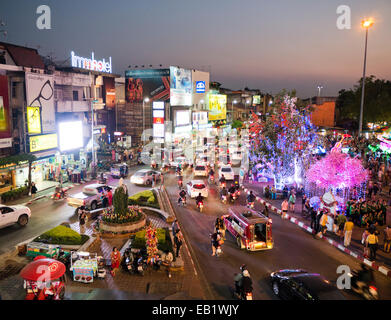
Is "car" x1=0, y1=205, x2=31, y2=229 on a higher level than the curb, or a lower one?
higher

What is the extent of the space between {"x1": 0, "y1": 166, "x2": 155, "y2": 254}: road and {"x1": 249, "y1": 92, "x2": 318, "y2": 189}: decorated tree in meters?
15.0

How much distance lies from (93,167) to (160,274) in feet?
69.0

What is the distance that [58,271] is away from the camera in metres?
9.55

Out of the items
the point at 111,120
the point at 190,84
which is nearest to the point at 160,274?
the point at 111,120

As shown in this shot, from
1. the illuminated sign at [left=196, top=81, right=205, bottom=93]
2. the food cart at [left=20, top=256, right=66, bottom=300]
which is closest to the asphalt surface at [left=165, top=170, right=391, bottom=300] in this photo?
the food cart at [left=20, top=256, right=66, bottom=300]

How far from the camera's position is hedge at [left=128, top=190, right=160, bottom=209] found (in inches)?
807

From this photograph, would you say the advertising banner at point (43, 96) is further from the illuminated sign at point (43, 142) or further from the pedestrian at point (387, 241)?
the pedestrian at point (387, 241)

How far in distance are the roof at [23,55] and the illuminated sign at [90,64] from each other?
6.37 metres

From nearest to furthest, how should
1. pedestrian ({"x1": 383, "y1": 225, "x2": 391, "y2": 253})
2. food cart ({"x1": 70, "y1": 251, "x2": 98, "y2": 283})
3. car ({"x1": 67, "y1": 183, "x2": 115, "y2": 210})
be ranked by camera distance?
1. food cart ({"x1": 70, "y1": 251, "x2": 98, "y2": 283})
2. pedestrian ({"x1": 383, "y1": 225, "x2": 391, "y2": 253})
3. car ({"x1": 67, "y1": 183, "x2": 115, "y2": 210})

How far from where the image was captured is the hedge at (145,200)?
20.5 m

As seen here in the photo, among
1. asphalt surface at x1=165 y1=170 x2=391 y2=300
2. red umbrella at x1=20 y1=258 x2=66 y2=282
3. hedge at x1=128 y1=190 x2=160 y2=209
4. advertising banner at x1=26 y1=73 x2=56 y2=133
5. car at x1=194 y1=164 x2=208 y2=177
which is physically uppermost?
advertising banner at x1=26 y1=73 x2=56 y2=133

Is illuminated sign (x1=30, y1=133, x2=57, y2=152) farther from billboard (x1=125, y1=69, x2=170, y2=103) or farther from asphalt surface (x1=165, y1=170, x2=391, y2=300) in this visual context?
billboard (x1=125, y1=69, x2=170, y2=103)
